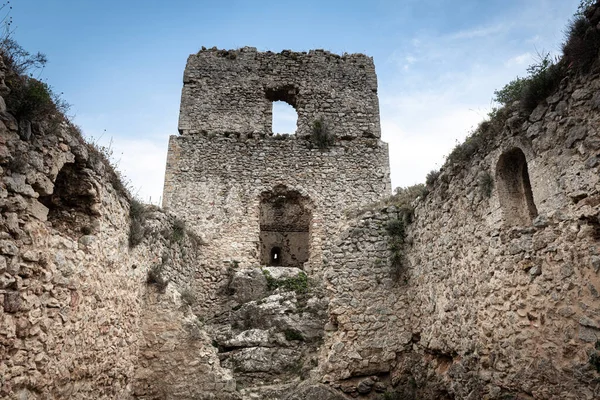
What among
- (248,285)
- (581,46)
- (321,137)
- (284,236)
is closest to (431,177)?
(581,46)

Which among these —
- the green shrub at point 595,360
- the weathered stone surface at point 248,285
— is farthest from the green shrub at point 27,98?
the weathered stone surface at point 248,285

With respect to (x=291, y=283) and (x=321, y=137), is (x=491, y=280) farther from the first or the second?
(x=321, y=137)

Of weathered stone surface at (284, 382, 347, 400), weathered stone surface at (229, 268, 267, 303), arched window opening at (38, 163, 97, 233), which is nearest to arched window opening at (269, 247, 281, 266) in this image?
weathered stone surface at (229, 268, 267, 303)

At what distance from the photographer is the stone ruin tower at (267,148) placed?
1248 cm

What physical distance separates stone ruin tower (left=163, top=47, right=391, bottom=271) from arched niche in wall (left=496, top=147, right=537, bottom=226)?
6.51 meters

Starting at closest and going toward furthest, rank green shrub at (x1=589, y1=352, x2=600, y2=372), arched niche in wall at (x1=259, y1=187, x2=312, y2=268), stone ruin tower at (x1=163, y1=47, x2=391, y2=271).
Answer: green shrub at (x1=589, y1=352, x2=600, y2=372) → stone ruin tower at (x1=163, y1=47, x2=391, y2=271) → arched niche in wall at (x1=259, y1=187, x2=312, y2=268)

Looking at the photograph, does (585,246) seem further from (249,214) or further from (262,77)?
(262,77)

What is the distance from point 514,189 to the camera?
5441 mm

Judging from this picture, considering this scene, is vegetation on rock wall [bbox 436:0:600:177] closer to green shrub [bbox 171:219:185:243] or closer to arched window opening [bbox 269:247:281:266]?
green shrub [bbox 171:219:185:243]

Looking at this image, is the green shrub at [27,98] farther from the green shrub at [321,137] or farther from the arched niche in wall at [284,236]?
the arched niche in wall at [284,236]

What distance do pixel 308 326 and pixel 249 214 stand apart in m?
4.40

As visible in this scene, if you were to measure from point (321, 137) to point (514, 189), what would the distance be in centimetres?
857

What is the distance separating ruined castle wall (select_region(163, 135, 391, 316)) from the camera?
481 inches

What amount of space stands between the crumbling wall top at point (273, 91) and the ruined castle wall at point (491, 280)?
20.3ft
